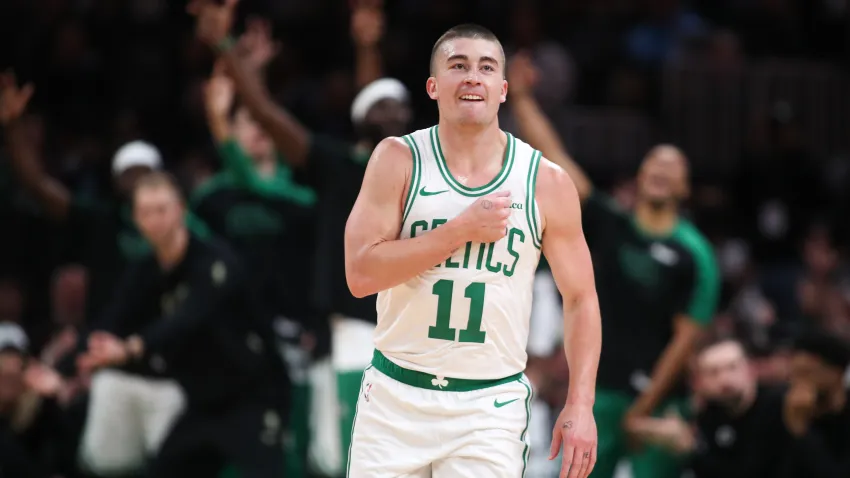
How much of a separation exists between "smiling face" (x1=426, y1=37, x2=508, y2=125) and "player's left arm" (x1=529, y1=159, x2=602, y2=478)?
13.9 inches

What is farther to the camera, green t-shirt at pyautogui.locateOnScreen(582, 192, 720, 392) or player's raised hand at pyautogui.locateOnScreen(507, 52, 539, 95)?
green t-shirt at pyautogui.locateOnScreen(582, 192, 720, 392)

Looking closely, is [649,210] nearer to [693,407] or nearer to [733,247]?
[693,407]

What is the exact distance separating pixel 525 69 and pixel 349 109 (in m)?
4.90

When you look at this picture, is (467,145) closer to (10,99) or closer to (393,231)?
(393,231)

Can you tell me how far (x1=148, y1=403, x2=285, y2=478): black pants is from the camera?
914 centimetres

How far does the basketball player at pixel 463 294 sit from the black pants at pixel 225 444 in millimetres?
3623

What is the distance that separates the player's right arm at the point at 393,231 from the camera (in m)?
5.27

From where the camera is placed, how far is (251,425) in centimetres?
923

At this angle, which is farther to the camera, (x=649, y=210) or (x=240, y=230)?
(x=240, y=230)

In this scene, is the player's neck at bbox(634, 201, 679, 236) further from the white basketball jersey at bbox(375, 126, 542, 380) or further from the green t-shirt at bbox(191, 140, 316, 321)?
the white basketball jersey at bbox(375, 126, 542, 380)

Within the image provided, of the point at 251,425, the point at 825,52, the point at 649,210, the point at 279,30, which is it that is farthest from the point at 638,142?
the point at 251,425

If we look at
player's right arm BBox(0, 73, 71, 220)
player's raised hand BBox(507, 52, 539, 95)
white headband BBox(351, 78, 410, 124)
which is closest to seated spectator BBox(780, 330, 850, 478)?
player's raised hand BBox(507, 52, 539, 95)

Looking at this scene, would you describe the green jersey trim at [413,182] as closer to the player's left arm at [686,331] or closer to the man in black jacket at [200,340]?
the man in black jacket at [200,340]

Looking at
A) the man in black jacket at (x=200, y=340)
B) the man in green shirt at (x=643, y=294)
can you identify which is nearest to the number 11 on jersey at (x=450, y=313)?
the man in black jacket at (x=200, y=340)
